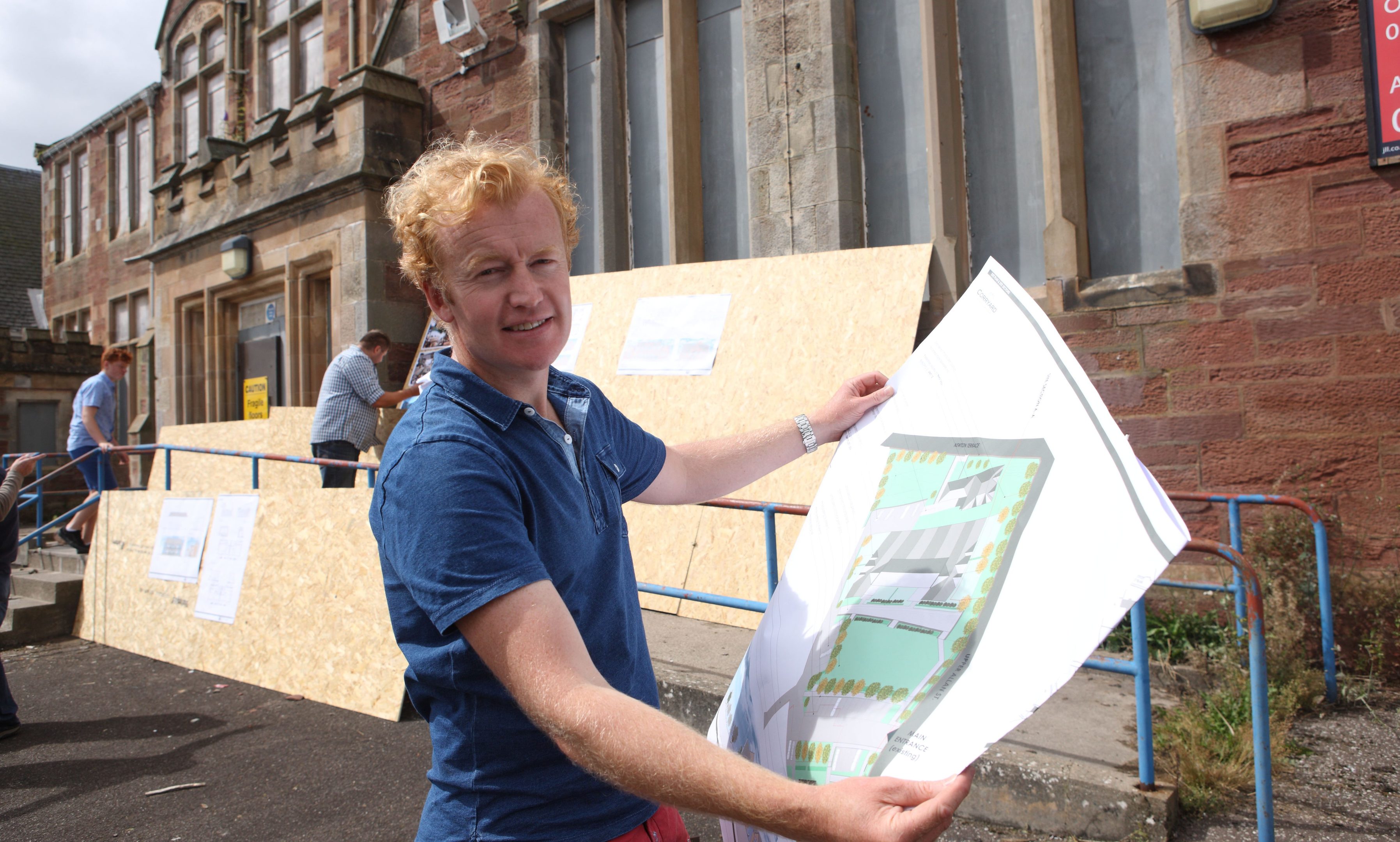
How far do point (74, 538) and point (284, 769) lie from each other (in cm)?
595

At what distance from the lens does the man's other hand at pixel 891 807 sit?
815 millimetres

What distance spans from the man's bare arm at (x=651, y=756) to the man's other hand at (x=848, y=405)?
681mm

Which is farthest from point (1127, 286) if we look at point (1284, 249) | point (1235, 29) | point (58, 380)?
point (58, 380)

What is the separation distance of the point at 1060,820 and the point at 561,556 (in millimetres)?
2389

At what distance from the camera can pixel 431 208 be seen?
122cm

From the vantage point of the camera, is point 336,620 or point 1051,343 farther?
point 336,620

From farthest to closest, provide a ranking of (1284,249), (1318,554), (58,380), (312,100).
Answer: (58,380), (312,100), (1284,249), (1318,554)

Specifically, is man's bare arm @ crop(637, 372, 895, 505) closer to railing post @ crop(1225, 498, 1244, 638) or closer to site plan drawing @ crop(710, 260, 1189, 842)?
site plan drawing @ crop(710, 260, 1189, 842)

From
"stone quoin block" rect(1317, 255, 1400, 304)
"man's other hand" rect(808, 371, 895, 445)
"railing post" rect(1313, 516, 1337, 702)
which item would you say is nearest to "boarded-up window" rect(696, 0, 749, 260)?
"stone quoin block" rect(1317, 255, 1400, 304)

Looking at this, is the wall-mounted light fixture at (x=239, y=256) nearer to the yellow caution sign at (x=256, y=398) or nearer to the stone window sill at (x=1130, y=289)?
the yellow caution sign at (x=256, y=398)

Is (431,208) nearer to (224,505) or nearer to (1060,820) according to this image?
(1060,820)

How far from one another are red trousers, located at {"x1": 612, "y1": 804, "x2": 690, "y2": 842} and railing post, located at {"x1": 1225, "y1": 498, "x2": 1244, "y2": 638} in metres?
2.37

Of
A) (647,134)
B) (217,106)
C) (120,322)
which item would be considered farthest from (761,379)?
(120,322)

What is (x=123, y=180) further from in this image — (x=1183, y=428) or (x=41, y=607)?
(x=1183, y=428)
